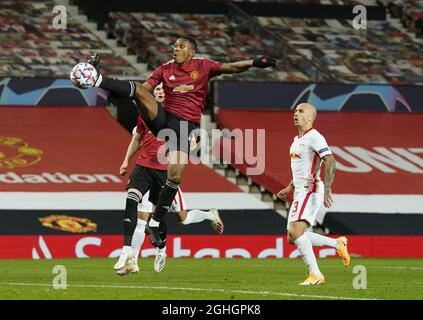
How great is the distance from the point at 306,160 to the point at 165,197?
185 centimetres

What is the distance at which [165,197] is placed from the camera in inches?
636

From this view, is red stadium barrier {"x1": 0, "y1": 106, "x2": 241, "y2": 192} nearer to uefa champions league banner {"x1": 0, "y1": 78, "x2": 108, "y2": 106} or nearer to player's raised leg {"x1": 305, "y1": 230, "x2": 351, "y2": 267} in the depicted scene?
uefa champions league banner {"x1": 0, "y1": 78, "x2": 108, "y2": 106}

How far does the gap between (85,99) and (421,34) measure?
11781 millimetres

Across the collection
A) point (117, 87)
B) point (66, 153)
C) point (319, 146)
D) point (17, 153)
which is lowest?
point (66, 153)

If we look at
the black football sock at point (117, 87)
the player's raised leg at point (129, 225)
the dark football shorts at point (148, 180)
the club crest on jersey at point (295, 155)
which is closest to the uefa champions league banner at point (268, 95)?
the dark football shorts at point (148, 180)

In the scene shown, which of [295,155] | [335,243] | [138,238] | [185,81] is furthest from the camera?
[138,238]

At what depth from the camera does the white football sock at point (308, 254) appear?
50.1ft

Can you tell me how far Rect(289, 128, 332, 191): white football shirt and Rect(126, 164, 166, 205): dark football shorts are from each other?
2.34 metres

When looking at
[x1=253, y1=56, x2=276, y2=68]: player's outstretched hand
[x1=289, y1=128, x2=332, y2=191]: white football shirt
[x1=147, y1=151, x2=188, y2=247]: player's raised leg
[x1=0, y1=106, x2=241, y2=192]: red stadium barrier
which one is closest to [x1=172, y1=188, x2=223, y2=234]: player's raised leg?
[x1=147, y1=151, x2=188, y2=247]: player's raised leg

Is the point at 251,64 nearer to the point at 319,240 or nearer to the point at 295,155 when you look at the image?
the point at 295,155

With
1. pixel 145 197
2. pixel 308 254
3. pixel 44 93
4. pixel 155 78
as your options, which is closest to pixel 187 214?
pixel 145 197
